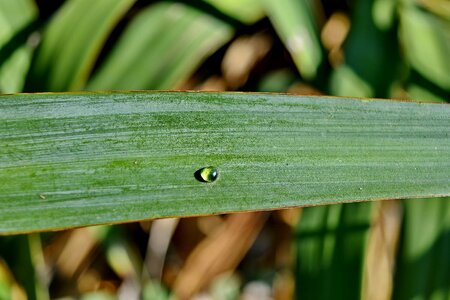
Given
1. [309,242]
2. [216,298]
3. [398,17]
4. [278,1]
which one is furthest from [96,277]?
[398,17]

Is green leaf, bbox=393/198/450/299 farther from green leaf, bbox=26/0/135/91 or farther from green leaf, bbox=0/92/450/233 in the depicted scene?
green leaf, bbox=26/0/135/91

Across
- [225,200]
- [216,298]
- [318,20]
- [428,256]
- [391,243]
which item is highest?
[225,200]

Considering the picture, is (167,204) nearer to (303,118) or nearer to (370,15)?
(303,118)

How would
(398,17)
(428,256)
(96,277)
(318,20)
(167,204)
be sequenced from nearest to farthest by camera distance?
(167,204)
(428,256)
(398,17)
(318,20)
(96,277)

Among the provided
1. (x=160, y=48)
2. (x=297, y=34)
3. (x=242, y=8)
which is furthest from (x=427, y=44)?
(x=160, y=48)

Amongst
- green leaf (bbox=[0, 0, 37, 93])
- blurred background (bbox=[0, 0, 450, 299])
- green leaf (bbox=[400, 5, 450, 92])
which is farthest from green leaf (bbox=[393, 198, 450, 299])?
green leaf (bbox=[0, 0, 37, 93])

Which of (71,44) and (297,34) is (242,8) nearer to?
(297,34)
